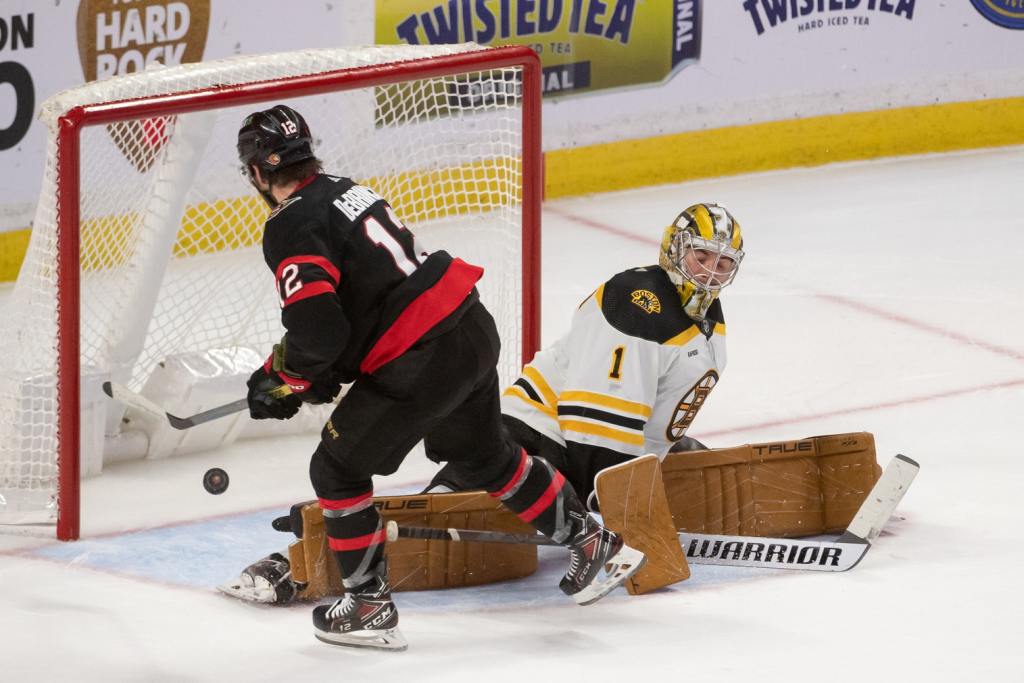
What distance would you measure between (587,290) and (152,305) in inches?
78.7

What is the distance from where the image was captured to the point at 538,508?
354 cm

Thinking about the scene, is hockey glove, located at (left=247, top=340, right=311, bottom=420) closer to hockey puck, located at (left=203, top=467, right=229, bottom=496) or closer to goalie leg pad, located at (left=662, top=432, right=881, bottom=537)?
hockey puck, located at (left=203, top=467, right=229, bottom=496)

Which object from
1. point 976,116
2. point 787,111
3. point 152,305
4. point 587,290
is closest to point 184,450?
point 152,305

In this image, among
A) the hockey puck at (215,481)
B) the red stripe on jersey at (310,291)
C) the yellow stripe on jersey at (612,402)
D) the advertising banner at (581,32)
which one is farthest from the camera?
the advertising banner at (581,32)

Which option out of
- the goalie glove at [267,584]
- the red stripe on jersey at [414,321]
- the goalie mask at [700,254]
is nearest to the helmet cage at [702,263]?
the goalie mask at [700,254]

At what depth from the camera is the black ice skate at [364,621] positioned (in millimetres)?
3365

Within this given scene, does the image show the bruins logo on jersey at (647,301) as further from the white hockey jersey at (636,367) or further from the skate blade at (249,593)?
the skate blade at (249,593)

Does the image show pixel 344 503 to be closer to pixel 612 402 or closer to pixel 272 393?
pixel 272 393

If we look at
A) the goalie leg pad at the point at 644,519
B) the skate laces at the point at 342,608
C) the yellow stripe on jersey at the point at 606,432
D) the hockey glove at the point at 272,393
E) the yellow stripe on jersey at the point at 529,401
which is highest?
the hockey glove at the point at 272,393

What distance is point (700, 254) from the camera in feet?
12.3

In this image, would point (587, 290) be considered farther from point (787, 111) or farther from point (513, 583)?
point (513, 583)

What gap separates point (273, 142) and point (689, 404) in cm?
111

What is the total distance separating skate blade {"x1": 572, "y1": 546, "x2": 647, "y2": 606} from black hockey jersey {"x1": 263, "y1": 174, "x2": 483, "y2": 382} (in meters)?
0.63

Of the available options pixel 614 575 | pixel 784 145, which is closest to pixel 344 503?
pixel 614 575
